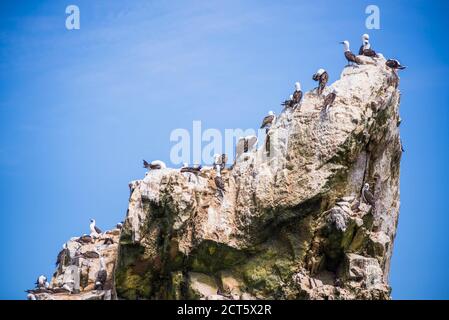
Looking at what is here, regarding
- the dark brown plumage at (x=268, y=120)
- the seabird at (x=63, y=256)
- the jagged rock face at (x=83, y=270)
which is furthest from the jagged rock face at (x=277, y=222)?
the seabird at (x=63, y=256)

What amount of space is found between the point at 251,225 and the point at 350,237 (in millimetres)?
3157

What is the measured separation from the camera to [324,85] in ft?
119

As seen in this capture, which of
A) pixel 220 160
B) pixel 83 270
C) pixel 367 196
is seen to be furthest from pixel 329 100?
pixel 83 270

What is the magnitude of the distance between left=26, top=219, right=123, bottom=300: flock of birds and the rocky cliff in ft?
3.84

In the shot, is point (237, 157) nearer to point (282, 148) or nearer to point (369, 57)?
point (282, 148)

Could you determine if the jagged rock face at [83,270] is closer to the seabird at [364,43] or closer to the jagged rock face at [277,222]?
the jagged rock face at [277,222]

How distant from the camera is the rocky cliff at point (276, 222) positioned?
3403cm

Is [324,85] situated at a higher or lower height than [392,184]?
higher

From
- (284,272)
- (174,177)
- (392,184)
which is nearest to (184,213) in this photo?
(174,177)

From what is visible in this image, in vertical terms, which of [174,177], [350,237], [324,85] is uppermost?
[324,85]

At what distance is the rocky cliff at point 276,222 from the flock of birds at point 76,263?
1170mm

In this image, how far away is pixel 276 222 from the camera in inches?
1359
